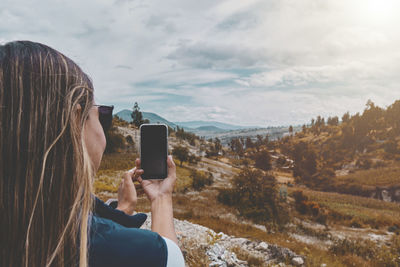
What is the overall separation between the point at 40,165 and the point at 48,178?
1.8 inches

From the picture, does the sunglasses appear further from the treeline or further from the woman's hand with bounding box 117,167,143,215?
the treeline

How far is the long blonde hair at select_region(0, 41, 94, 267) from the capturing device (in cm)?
70

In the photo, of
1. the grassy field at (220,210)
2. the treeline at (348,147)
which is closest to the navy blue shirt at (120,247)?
the grassy field at (220,210)

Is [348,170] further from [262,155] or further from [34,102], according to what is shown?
[34,102]

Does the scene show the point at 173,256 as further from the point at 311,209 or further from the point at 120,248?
the point at 311,209

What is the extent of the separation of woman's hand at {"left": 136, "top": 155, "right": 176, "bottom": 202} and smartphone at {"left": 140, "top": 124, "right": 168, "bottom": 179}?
0.17ft

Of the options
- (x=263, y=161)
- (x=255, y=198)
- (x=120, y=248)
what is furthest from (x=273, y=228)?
(x=263, y=161)

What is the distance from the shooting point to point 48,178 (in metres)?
0.73

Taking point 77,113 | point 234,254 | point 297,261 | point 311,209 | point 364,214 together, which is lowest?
point 364,214

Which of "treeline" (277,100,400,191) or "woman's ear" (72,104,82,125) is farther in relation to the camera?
"treeline" (277,100,400,191)

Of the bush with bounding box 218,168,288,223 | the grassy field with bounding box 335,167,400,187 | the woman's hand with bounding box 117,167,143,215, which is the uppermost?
the woman's hand with bounding box 117,167,143,215

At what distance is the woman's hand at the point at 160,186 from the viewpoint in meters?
1.38

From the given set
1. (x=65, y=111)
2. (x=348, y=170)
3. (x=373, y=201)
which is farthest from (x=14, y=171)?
(x=348, y=170)

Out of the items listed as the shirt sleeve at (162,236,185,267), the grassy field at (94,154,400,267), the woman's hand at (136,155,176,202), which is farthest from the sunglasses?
the grassy field at (94,154,400,267)
